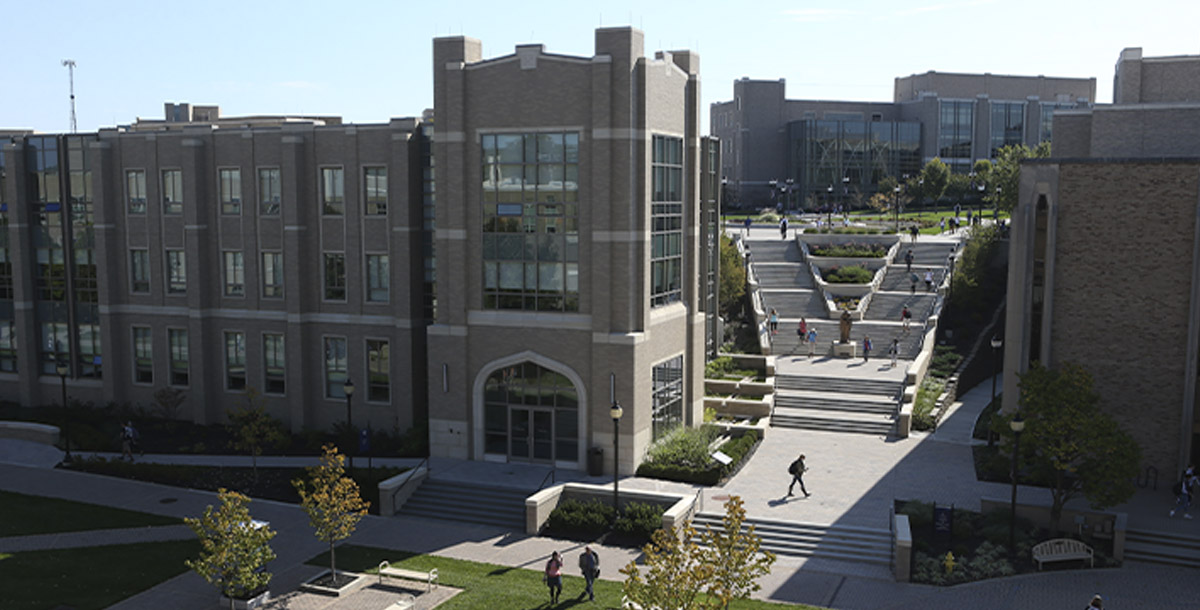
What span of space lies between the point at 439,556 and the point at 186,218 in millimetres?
19273

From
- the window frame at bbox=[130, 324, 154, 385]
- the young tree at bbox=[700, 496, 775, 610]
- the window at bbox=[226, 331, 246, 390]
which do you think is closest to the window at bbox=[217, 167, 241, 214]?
the window at bbox=[226, 331, 246, 390]

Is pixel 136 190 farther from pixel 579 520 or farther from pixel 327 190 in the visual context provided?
pixel 579 520

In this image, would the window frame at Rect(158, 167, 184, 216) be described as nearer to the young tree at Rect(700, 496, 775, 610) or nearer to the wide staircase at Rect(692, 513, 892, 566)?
the wide staircase at Rect(692, 513, 892, 566)

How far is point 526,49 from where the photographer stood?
31.0m

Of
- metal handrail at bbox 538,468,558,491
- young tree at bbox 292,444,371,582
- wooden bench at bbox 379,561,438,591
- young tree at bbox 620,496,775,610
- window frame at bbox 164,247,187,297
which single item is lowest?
wooden bench at bbox 379,561,438,591

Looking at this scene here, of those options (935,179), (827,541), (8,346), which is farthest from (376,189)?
(935,179)

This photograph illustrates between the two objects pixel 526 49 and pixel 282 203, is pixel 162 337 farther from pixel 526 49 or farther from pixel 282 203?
pixel 526 49

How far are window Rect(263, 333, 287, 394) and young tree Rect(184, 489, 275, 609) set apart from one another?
16254mm

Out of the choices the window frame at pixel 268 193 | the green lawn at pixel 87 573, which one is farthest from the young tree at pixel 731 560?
the window frame at pixel 268 193

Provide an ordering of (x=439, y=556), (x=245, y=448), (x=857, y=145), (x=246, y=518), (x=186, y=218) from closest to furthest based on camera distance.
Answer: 1. (x=246, y=518)
2. (x=439, y=556)
3. (x=245, y=448)
4. (x=186, y=218)
5. (x=857, y=145)

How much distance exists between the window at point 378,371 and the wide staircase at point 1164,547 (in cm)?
2412

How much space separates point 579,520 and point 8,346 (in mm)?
29107

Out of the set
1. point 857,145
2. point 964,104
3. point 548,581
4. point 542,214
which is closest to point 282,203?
point 542,214

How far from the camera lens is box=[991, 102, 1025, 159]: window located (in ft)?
361
